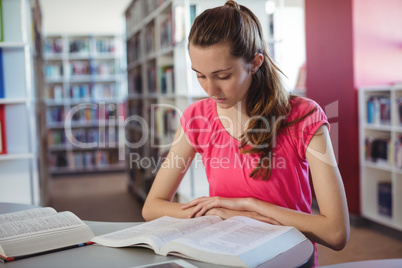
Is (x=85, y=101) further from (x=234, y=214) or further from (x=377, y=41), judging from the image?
(x=234, y=214)

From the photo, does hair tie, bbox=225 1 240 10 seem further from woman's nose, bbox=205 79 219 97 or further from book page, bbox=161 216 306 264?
book page, bbox=161 216 306 264

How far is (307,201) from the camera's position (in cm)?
129

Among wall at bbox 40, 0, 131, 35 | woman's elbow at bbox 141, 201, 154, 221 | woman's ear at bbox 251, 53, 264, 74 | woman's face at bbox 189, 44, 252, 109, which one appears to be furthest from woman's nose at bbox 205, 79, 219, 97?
wall at bbox 40, 0, 131, 35

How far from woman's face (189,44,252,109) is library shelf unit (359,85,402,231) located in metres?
2.17

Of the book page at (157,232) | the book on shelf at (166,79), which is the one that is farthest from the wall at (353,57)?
the book page at (157,232)

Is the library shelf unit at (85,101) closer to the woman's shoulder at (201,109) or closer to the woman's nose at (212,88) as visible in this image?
the woman's shoulder at (201,109)

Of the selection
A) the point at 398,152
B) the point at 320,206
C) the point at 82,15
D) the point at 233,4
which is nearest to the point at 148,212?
the point at 320,206

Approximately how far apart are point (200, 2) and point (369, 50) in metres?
1.34

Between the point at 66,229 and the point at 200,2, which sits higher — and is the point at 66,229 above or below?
below

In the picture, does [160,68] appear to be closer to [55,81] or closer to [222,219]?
[222,219]

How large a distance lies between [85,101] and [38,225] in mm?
6254

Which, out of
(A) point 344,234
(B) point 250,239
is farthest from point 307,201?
(B) point 250,239

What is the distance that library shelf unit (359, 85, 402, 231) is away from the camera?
309cm

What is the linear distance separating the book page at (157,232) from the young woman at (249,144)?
3.6 inches
